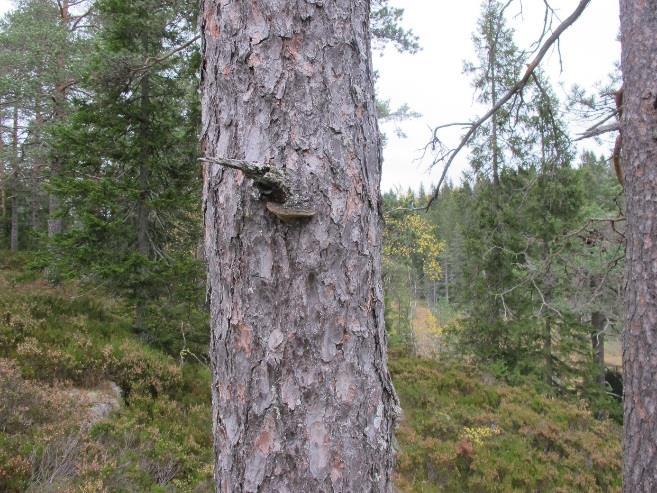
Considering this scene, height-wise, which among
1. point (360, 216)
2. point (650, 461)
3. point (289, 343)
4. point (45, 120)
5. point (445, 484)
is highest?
point (45, 120)

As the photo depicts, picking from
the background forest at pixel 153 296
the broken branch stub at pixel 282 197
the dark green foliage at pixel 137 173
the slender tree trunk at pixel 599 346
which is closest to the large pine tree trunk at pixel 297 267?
the broken branch stub at pixel 282 197

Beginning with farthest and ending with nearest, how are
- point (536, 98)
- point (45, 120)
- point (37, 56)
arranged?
point (45, 120)
point (37, 56)
point (536, 98)

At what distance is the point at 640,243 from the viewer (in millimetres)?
→ 2742

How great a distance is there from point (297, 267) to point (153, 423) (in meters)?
4.88

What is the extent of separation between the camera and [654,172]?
2.71 meters

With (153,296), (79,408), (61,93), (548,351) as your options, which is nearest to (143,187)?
(153,296)

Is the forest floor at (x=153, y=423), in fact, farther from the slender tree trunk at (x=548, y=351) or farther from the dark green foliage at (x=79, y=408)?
the slender tree trunk at (x=548, y=351)

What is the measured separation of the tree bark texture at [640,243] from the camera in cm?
259

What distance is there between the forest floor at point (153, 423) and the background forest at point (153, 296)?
26 millimetres

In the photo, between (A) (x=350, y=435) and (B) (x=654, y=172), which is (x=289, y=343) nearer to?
(A) (x=350, y=435)

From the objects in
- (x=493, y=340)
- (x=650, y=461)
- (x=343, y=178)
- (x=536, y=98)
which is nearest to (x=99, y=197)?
(x=536, y=98)

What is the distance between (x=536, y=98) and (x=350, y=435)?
162 inches

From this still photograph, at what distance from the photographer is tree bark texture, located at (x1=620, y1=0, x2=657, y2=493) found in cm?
259

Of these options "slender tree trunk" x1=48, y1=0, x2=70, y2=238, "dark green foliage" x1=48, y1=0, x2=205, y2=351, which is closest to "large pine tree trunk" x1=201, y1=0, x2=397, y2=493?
"dark green foliage" x1=48, y1=0, x2=205, y2=351
